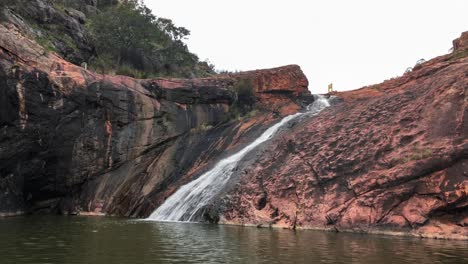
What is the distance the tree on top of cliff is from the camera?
45719 millimetres

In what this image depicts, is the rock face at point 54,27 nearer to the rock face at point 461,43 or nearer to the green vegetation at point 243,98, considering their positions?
the green vegetation at point 243,98

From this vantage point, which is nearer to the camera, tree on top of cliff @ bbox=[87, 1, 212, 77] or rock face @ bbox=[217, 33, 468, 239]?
rock face @ bbox=[217, 33, 468, 239]

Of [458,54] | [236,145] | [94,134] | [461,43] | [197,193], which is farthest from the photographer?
[236,145]

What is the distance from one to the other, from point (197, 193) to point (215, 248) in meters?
13.0

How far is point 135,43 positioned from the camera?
46.5 meters

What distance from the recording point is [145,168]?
3212cm

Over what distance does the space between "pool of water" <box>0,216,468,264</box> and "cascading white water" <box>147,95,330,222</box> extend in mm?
6941

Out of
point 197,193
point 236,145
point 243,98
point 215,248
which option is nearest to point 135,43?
point 243,98

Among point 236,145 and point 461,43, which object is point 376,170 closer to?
point 236,145

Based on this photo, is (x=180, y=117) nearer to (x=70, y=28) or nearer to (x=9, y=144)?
(x=9, y=144)

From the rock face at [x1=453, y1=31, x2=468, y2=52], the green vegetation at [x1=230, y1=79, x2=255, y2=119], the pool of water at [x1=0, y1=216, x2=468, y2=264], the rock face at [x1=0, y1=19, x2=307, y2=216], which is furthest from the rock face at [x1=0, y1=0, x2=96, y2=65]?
the rock face at [x1=453, y1=31, x2=468, y2=52]

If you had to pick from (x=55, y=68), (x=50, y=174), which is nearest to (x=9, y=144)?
(x=50, y=174)

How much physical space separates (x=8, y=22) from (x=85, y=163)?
10817 millimetres

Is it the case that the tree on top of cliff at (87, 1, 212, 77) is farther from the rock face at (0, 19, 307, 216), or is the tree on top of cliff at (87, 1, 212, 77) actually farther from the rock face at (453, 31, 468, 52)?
the rock face at (453, 31, 468, 52)
